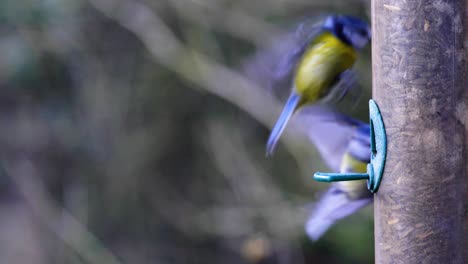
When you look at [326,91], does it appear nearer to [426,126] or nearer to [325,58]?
[325,58]

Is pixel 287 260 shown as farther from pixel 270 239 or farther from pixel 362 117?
pixel 362 117

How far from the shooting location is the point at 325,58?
8.46 ft

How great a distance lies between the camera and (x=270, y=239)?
5.27 metres

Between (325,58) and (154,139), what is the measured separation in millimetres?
3592

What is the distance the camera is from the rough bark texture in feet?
6.14

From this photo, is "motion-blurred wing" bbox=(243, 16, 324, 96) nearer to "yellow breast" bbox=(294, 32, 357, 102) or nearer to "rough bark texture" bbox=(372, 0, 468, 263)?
"yellow breast" bbox=(294, 32, 357, 102)

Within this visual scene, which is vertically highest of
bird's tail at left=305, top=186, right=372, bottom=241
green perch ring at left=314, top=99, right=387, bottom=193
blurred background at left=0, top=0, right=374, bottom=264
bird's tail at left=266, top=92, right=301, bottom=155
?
green perch ring at left=314, top=99, right=387, bottom=193

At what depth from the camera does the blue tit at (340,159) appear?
2430 millimetres

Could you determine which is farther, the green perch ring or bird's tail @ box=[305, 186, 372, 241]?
bird's tail @ box=[305, 186, 372, 241]

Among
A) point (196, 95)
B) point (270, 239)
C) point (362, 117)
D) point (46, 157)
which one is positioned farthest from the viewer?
point (46, 157)

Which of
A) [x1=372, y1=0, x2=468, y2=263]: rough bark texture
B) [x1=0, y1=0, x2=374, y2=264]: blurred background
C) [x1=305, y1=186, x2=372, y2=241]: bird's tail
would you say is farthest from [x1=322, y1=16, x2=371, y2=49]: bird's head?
[x1=0, y1=0, x2=374, y2=264]: blurred background

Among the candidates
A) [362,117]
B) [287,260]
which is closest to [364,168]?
[362,117]

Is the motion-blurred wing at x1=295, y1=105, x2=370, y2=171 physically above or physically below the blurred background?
above

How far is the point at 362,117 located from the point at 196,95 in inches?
57.6
